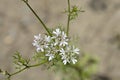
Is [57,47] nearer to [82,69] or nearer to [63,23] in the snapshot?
[82,69]

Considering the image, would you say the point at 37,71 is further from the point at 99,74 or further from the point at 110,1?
the point at 110,1

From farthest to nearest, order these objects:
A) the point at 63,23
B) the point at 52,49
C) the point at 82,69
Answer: the point at 63,23, the point at 82,69, the point at 52,49

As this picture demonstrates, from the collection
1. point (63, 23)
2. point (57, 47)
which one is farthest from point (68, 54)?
point (63, 23)

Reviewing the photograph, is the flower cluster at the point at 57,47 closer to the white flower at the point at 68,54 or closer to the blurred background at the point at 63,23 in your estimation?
the white flower at the point at 68,54

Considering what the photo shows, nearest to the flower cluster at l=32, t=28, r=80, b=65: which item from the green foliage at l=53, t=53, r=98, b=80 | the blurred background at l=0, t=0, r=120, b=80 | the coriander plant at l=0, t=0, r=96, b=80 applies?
the coriander plant at l=0, t=0, r=96, b=80

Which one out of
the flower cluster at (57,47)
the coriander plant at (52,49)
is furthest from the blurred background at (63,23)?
the flower cluster at (57,47)
